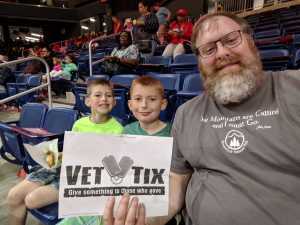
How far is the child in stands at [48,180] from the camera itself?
1.62 m

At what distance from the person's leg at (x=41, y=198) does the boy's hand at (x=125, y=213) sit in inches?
33.7

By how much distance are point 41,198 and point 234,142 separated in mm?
1122

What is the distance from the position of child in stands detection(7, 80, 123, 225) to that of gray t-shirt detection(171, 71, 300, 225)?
1.93 feet

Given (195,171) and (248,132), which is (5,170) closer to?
(195,171)

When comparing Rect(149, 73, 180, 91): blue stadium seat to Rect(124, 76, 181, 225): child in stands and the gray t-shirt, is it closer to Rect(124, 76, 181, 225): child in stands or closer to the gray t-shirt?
Rect(124, 76, 181, 225): child in stands

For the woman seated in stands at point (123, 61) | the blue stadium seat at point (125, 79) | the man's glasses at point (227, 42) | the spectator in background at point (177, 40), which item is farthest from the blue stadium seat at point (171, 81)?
the man's glasses at point (227, 42)

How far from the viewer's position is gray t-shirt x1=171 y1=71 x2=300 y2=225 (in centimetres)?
91

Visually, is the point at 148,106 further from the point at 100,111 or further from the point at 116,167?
the point at 116,167

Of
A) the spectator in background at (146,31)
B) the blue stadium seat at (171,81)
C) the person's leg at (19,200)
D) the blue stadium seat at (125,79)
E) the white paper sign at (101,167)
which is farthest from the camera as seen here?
the spectator in background at (146,31)

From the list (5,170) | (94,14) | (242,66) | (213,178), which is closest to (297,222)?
(213,178)

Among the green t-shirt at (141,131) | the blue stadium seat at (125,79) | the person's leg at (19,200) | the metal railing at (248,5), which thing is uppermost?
the metal railing at (248,5)

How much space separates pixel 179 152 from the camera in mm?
1128

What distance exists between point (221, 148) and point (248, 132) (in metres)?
0.10

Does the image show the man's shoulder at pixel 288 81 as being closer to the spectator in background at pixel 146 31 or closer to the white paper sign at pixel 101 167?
the white paper sign at pixel 101 167
